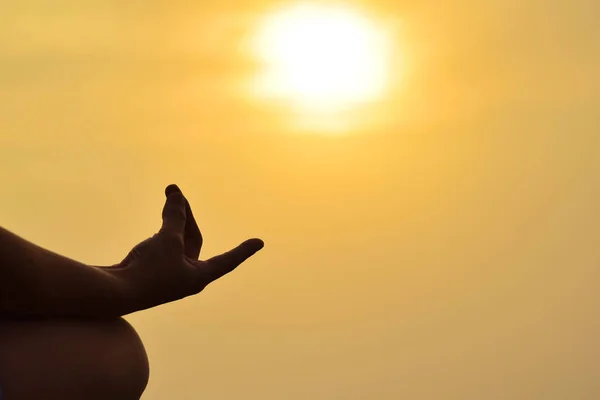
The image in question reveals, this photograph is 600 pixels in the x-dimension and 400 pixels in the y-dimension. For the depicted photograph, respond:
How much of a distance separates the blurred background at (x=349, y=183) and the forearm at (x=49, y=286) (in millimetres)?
1116

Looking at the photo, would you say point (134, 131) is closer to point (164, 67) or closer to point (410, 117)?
point (164, 67)

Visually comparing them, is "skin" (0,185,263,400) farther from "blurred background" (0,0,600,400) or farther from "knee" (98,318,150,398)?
"blurred background" (0,0,600,400)

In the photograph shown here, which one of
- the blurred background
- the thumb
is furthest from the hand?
the blurred background

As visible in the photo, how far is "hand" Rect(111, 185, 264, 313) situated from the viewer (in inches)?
26.6

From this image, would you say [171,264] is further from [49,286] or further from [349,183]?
[349,183]

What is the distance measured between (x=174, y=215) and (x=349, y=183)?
3.70ft

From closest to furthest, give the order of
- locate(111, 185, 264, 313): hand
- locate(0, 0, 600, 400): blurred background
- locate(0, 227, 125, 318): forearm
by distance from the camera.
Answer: locate(0, 227, 125, 318): forearm, locate(111, 185, 264, 313): hand, locate(0, 0, 600, 400): blurred background

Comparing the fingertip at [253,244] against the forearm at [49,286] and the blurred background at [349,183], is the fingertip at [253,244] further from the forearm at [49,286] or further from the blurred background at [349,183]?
the blurred background at [349,183]

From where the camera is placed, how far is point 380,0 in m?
1.76

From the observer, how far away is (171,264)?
27.7 inches

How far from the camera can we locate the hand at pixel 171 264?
0.68 m

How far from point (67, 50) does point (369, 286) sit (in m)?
1.00

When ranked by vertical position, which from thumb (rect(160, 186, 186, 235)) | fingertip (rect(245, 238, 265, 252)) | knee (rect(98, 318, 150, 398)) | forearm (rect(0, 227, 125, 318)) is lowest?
knee (rect(98, 318, 150, 398))

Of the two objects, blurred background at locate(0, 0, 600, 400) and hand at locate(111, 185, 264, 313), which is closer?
hand at locate(111, 185, 264, 313)
